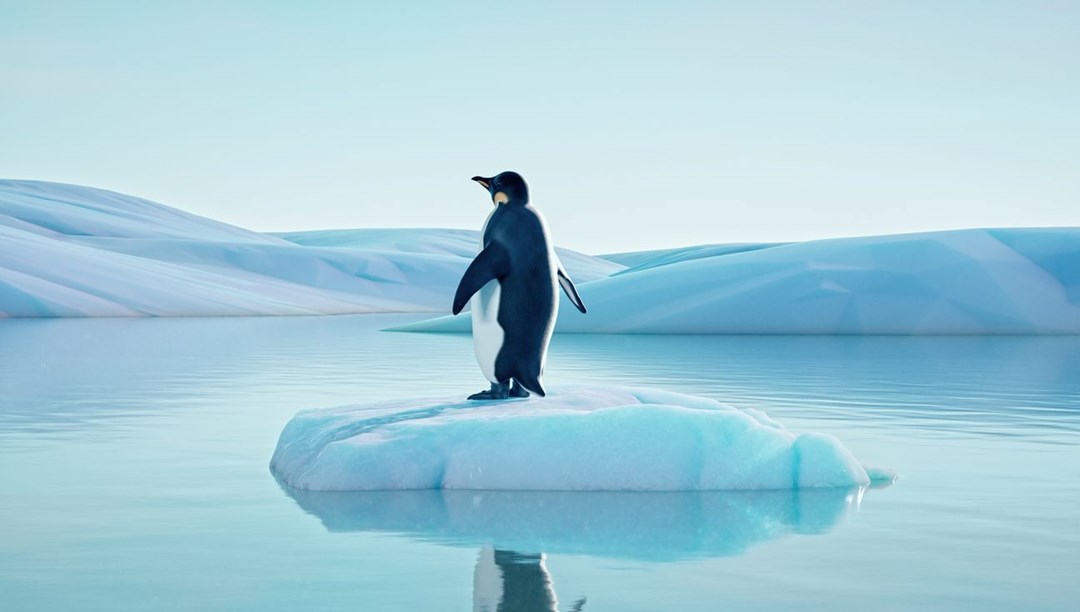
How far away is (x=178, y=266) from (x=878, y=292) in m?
45.4

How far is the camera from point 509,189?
748 centimetres

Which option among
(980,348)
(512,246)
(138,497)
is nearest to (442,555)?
(138,497)

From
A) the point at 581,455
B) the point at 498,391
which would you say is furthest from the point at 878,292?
the point at 581,455

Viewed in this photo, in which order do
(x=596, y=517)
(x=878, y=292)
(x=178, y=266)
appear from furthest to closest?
(x=178, y=266) → (x=878, y=292) → (x=596, y=517)

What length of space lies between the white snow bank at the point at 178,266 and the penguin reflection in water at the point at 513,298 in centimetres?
3780

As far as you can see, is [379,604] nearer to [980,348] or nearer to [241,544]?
[241,544]

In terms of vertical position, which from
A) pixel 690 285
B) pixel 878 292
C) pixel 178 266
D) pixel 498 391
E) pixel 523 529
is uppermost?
pixel 878 292

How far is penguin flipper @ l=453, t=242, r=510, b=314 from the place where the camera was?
23.3 feet

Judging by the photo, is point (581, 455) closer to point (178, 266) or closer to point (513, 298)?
point (513, 298)

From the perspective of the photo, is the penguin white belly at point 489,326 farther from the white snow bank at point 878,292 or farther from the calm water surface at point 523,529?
the white snow bank at point 878,292

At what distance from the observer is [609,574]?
13.4ft

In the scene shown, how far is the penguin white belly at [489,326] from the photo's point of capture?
7.30 metres

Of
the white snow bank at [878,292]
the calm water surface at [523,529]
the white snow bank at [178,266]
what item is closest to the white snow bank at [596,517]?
the calm water surface at [523,529]

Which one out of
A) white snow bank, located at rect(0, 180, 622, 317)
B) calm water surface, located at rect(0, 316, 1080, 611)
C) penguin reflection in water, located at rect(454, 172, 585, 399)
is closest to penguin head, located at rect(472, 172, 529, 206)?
penguin reflection in water, located at rect(454, 172, 585, 399)
